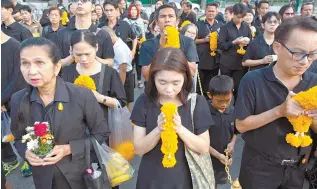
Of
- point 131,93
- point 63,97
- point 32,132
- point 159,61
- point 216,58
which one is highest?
point 159,61

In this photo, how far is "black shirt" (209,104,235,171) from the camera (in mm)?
2777

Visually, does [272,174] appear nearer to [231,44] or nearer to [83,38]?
[83,38]

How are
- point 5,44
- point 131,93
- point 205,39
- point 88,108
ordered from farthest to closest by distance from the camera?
point 205,39
point 131,93
point 5,44
point 88,108

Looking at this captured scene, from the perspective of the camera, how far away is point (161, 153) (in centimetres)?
199

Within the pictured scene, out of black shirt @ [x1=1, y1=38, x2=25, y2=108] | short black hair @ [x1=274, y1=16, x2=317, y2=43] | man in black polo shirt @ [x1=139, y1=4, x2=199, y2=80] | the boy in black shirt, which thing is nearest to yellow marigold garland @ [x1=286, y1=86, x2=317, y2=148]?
short black hair @ [x1=274, y1=16, x2=317, y2=43]

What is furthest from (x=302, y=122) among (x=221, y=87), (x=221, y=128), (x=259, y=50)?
(x=259, y=50)

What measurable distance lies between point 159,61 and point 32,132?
34.6 inches

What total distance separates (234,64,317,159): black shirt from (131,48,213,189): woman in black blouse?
0.27m

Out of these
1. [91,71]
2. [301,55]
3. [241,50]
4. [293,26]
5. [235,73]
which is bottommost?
[235,73]

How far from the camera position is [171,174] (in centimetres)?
197

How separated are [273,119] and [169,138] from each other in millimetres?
618

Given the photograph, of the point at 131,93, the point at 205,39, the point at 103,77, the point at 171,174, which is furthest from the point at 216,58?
the point at 171,174

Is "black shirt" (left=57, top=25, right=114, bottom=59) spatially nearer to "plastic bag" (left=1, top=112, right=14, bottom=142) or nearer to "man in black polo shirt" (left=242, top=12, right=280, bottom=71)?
"plastic bag" (left=1, top=112, right=14, bottom=142)

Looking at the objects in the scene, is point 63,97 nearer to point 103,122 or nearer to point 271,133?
point 103,122
